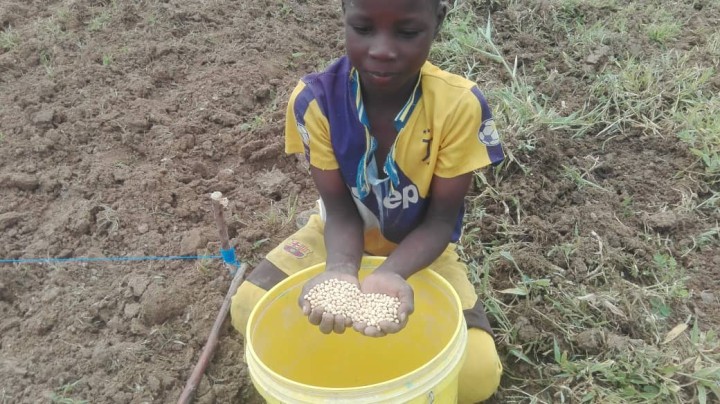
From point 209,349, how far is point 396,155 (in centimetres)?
87

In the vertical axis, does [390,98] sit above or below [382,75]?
below

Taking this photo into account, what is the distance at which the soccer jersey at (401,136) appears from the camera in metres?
1.68

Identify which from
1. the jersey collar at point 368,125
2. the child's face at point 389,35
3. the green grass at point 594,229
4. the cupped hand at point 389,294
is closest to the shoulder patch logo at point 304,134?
the jersey collar at point 368,125

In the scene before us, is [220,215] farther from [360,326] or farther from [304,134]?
[360,326]

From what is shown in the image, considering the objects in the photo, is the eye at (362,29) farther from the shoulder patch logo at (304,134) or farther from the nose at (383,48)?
the shoulder patch logo at (304,134)

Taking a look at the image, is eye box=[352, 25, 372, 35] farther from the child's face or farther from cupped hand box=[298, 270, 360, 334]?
cupped hand box=[298, 270, 360, 334]

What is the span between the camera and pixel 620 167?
270 cm

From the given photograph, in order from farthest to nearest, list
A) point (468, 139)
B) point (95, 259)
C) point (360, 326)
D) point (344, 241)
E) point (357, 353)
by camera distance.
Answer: point (95, 259) → point (357, 353) → point (344, 241) → point (468, 139) → point (360, 326)

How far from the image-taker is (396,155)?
175 cm

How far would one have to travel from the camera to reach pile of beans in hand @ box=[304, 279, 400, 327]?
1438 millimetres

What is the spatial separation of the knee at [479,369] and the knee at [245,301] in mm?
640

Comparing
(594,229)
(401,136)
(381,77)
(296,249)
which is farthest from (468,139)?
(594,229)

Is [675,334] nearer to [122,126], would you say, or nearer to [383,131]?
[383,131]

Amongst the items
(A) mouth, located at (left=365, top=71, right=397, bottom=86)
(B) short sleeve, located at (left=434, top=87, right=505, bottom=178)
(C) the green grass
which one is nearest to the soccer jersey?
(B) short sleeve, located at (left=434, top=87, right=505, bottom=178)
